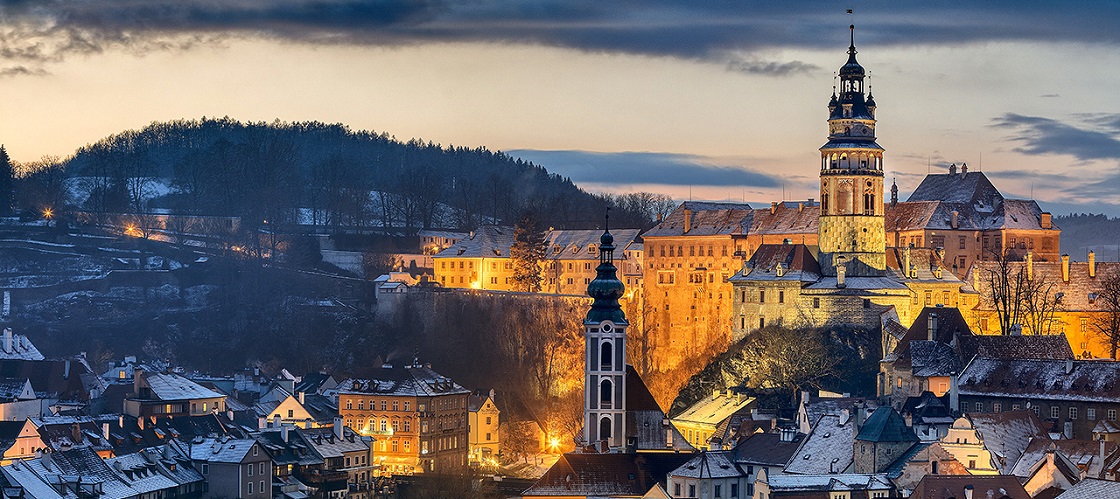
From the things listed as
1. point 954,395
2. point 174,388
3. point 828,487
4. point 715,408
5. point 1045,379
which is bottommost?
point 828,487

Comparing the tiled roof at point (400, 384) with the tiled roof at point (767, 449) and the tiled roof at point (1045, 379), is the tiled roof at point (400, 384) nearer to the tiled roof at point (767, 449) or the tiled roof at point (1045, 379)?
the tiled roof at point (767, 449)

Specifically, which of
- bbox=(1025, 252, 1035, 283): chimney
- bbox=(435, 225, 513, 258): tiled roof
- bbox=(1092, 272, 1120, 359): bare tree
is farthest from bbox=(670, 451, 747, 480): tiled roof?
bbox=(435, 225, 513, 258): tiled roof

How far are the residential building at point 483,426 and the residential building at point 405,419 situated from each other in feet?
5.98

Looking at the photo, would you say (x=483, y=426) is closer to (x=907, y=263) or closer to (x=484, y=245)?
(x=907, y=263)

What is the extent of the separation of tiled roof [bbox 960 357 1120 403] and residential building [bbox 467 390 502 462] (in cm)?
3317

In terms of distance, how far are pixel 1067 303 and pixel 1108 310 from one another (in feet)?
7.10

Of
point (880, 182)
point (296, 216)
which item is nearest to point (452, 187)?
point (296, 216)

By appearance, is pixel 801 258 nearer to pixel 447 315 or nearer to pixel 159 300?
pixel 447 315

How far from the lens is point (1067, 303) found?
10525cm

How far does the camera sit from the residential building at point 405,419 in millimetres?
108812

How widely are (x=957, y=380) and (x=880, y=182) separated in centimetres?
2205

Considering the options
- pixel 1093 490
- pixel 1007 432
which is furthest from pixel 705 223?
pixel 1093 490

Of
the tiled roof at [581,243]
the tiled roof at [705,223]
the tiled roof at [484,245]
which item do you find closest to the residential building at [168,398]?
the tiled roof at [705,223]

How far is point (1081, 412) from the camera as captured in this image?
8419 centimetres
